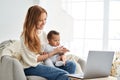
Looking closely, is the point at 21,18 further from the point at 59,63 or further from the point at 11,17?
the point at 59,63

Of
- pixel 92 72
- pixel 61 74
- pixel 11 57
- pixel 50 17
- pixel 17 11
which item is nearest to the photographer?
pixel 92 72

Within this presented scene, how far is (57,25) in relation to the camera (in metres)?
4.18

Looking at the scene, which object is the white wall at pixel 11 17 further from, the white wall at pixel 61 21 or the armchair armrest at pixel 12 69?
the armchair armrest at pixel 12 69

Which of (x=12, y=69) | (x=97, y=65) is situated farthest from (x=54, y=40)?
(x=97, y=65)

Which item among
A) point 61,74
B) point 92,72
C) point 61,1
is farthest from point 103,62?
point 61,1

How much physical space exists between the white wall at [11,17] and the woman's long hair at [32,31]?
978mm

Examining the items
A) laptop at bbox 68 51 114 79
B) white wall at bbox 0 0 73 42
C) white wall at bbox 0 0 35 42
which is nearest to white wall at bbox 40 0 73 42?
white wall at bbox 0 0 73 42

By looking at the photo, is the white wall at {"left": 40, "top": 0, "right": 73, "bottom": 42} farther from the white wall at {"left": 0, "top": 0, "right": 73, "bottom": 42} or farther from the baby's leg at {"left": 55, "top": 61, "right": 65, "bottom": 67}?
the baby's leg at {"left": 55, "top": 61, "right": 65, "bottom": 67}

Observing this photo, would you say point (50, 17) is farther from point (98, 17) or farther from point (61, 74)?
point (61, 74)

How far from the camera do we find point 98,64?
7.25 ft

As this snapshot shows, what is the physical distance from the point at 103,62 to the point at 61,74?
41 centimetres

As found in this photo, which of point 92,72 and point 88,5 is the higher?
point 88,5

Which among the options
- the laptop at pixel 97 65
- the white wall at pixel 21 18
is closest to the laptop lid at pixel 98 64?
the laptop at pixel 97 65

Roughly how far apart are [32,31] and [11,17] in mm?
1192
